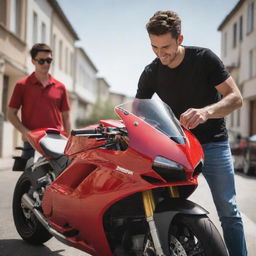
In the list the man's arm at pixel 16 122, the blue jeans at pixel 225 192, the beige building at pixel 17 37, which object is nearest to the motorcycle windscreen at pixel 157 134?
the blue jeans at pixel 225 192

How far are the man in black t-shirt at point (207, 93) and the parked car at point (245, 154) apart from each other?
32.8 ft

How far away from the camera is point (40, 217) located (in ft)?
13.1

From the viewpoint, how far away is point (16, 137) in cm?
1986

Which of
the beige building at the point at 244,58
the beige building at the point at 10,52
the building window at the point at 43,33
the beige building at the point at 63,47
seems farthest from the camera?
the beige building at the point at 63,47

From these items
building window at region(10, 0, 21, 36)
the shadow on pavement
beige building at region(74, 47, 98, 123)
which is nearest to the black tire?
the shadow on pavement

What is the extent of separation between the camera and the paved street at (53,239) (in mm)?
4273

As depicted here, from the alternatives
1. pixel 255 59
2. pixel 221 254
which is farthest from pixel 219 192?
pixel 255 59

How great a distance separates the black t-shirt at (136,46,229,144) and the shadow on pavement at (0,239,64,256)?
189 cm

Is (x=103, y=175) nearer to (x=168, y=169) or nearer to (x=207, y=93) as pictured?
(x=168, y=169)

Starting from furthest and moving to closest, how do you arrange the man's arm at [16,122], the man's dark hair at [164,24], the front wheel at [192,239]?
the man's arm at [16,122], the man's dark hair at [164,24], the front wheel at [192,239]

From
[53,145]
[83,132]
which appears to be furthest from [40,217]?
[83,132]

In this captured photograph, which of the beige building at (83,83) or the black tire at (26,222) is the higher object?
the beige building at (83,83)

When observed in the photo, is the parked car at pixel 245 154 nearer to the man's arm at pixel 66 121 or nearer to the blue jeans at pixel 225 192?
the man's arm at pixel 66 121

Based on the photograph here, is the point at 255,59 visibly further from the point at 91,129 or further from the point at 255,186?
the point at 91,129
